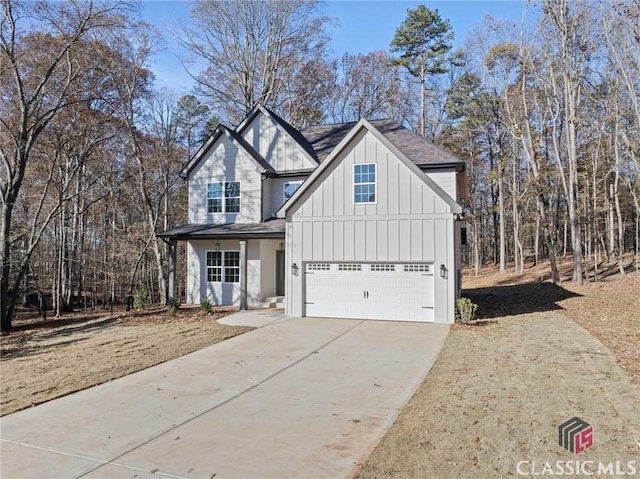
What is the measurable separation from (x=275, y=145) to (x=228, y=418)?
14.4 metres

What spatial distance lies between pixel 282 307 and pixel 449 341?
24.9 feet

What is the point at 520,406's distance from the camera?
5750 mm

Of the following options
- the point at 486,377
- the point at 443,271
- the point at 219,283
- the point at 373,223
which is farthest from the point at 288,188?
the point at 486,377

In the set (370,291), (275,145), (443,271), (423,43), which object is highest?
(423,43)

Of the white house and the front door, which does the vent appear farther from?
the front door

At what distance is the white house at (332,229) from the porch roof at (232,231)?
48mm

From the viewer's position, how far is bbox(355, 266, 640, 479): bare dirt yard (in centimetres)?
417

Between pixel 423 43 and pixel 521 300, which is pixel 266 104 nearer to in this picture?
pixel 423 43

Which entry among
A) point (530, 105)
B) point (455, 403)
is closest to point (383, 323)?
point (455, 403)

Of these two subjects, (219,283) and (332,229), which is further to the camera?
(219,283)

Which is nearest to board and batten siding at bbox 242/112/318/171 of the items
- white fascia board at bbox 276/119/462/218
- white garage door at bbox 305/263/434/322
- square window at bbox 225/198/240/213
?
square window at bbox 225/198/240/213

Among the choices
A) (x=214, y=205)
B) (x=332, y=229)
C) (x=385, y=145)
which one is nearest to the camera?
(x=385, y=145)

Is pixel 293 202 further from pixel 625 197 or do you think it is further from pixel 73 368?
pixel 625 197

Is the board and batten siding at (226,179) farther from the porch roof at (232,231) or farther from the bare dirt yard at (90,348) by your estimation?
the bare dirt yard at (90,348)
